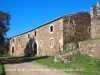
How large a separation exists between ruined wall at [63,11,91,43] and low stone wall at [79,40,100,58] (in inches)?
289

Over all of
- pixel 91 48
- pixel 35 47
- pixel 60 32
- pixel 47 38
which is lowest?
pixel 91 48

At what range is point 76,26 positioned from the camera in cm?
2616

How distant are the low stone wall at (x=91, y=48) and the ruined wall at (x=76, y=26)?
7350 mm

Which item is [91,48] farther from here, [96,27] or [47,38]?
[47,38]

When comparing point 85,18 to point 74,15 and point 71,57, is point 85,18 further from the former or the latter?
point 71,57

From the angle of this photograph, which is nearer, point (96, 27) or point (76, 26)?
point (96, 27)

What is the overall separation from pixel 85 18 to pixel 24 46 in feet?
58.1

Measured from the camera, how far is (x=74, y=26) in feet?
85.5

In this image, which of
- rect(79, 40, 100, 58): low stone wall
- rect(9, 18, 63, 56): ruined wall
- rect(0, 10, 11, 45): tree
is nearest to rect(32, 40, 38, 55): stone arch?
rect(9, 18, 63, 56): ruined wall

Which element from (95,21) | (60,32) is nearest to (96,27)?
(95,21)

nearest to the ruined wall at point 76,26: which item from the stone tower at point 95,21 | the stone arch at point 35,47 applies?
the stone tower at point 95,21

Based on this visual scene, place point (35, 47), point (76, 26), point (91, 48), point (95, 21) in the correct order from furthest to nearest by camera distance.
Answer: point (35, 47)
point (76, 26)
point (95, 21)
point (91, 48)

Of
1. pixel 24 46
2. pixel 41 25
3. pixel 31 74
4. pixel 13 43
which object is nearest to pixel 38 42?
pixel 41 25

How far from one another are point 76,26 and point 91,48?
9.90m
